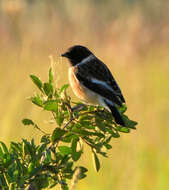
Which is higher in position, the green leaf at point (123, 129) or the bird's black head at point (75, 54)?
the bird's black head at point (75, 54)

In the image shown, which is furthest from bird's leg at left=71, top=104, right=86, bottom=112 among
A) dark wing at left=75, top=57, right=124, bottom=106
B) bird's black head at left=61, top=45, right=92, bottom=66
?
bird's black head at left=61, top=45, right=92, bottom=66

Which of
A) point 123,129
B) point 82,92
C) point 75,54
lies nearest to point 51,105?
point 123,129

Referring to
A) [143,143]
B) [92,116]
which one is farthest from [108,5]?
[92,116]

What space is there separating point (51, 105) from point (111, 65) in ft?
22.0

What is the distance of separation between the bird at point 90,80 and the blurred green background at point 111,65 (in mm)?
775

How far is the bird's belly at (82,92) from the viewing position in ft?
11.4

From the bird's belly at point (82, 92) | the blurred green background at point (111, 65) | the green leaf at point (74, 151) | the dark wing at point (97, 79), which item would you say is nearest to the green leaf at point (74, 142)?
the green leaf at point (74, 151)

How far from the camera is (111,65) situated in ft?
28.4

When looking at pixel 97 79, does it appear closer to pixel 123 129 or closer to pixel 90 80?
pixel 90 80

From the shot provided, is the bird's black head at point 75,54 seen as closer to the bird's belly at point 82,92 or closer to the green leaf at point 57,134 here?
the bird's belly at point 82,92

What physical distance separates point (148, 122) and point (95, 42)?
Answer: 14.6 ft

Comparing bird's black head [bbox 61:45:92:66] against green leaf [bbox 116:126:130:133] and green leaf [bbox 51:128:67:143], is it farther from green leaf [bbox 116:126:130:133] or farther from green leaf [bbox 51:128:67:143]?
green leaf [bbox 51:128:67:143]

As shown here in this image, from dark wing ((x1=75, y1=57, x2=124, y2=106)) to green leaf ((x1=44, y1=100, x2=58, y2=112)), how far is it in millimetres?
1247

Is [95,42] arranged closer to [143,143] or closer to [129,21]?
[129,21]
